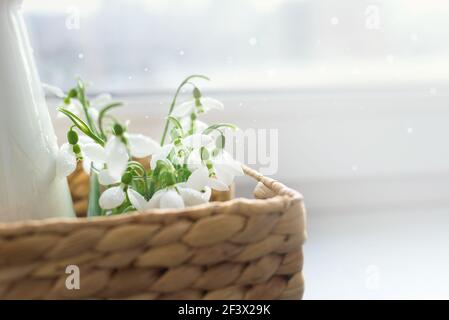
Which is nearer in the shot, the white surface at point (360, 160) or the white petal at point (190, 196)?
the white petal at point (190, 196)

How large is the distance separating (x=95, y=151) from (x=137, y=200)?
0.05 meters

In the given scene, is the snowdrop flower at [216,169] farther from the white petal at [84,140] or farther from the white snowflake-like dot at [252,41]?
the white snowflake-like dot at [252,41]

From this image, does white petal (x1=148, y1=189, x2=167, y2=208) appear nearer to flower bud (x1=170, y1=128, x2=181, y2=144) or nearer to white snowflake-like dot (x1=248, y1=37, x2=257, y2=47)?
flower bud (x1=170, y1=128, x2=181, y2=144)

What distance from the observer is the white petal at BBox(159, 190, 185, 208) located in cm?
40

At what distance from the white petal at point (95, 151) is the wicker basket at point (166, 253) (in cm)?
10

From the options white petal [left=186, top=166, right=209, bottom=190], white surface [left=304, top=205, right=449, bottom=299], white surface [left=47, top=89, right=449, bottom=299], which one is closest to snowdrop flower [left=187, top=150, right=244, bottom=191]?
white petal [left=186, top=166, right=209, bottom=190]

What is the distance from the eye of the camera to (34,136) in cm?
44

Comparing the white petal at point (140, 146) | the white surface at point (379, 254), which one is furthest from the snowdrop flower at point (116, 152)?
the white surface at point (379, 254)

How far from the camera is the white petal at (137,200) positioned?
42 cm

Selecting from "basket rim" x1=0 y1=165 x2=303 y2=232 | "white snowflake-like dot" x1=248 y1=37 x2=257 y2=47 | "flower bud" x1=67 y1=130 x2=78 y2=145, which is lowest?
"basket rim" x1=0 y1=165 x2=303 y2=232

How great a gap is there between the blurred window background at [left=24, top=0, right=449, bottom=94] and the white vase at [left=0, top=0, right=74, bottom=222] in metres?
0.38

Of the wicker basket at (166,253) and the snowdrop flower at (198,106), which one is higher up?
the snowdrop flower at (198,106)

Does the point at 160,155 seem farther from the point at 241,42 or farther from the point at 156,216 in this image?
the point at 241,42
